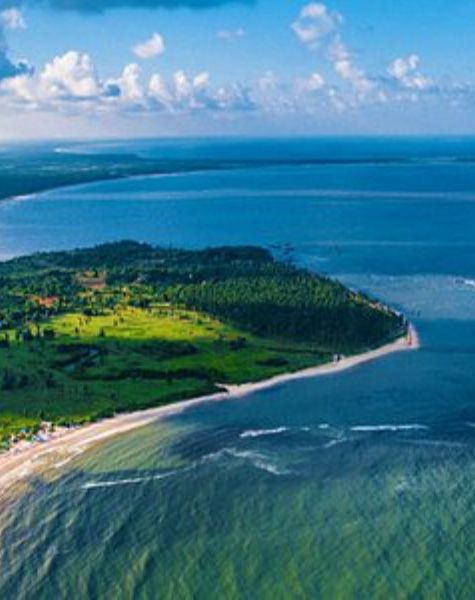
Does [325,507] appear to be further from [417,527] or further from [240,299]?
[240,299]

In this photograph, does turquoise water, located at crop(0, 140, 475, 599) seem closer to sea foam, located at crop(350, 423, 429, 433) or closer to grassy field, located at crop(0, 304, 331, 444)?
sea foam, located at crop(350, 423, 429, 433)

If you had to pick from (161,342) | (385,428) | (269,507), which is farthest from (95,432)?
(161,342)

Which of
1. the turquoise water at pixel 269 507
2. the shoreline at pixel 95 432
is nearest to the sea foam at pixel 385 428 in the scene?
the turquoise water at pixel 269 507

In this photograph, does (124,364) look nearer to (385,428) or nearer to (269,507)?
(385,428)

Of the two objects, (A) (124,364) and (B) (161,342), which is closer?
(A) (124,364)

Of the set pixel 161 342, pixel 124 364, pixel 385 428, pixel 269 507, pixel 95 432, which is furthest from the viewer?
pixel 161 342

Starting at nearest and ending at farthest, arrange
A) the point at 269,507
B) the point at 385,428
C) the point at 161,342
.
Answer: the point at 269,507, the point at 385,428, the point at 161,342

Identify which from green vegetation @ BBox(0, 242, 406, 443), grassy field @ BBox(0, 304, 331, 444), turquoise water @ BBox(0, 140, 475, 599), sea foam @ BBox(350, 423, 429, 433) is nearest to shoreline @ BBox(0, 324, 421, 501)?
grassy field @ BBox(0, 304, 331, 444)

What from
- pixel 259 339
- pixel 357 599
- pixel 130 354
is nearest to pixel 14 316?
pixel 130 354
